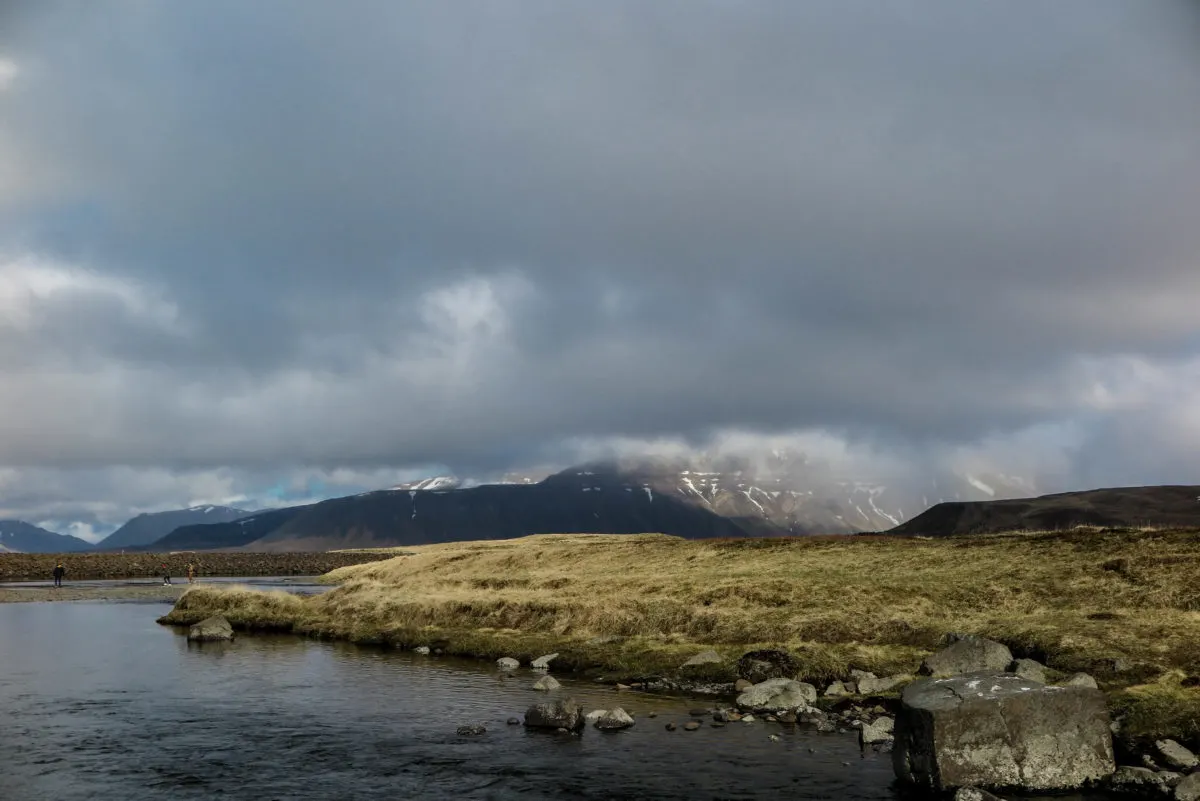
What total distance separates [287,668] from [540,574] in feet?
101

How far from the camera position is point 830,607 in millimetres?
52156

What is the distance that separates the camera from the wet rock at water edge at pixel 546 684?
43.0 m

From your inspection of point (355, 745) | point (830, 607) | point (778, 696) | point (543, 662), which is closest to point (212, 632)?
point (543, 662)

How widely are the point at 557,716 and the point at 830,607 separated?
24.1 meters

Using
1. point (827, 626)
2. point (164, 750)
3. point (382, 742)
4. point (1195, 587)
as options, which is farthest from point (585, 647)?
point (1195, 587)

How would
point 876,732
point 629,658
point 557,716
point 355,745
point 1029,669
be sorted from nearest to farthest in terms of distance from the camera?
point 876,732 < point 355,745 < point 557,716 < point 1029,669 < point 629,658

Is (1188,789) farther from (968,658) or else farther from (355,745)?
(355,745)

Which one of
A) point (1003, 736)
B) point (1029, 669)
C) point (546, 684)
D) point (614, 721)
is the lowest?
point (546, 684)

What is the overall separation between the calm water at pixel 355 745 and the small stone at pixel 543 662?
1891 mm

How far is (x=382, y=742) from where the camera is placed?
3212 centimetres

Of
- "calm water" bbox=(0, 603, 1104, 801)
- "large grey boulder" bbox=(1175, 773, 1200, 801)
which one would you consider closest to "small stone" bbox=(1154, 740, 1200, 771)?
"large grey boulder" bbox=(1175, 773, 1200, 801)

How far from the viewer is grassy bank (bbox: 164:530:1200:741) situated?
128ft

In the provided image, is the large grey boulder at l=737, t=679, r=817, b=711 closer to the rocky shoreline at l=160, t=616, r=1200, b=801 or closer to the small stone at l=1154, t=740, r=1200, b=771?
the rocky shoreline at l=160, t=616, r=1200, b=801

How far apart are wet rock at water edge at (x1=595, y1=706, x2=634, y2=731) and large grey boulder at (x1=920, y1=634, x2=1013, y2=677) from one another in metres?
13.8
